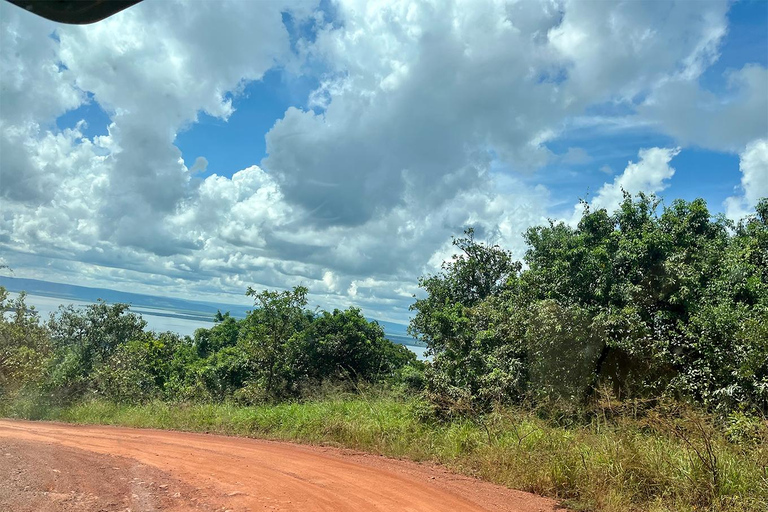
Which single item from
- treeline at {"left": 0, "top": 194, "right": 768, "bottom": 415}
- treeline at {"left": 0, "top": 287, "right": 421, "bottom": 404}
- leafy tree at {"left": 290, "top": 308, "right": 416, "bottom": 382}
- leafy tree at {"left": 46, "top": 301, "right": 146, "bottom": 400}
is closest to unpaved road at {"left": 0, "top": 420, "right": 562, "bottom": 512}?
treeline at {"left": 0, "top": 194, "right": 768, "bottom": 415}

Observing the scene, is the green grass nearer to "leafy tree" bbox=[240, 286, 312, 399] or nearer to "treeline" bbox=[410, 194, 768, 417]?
"treeline" bbox=[410, 194, 768, 417]

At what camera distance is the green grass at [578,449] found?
20.9ft

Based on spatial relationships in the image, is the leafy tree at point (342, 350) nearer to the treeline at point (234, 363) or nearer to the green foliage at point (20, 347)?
the treeline at point (234, 363)

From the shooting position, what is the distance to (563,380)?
11.0 m

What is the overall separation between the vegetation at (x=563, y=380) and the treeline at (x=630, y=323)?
4 cm

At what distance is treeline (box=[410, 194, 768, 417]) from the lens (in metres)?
9.52

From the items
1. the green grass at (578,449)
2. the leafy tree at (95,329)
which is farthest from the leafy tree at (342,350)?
the leafy tree at (95,329)

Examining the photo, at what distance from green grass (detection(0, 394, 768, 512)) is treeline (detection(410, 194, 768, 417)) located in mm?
1124

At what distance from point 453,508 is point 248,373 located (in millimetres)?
13459

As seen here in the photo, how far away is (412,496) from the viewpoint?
679cm

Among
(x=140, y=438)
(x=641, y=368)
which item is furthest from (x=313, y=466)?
(x=641, y=368)

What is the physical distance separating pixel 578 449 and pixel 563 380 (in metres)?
3.62

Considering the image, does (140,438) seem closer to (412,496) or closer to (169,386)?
(412,496)

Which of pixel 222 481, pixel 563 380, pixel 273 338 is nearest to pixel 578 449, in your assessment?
pixel 563 380
